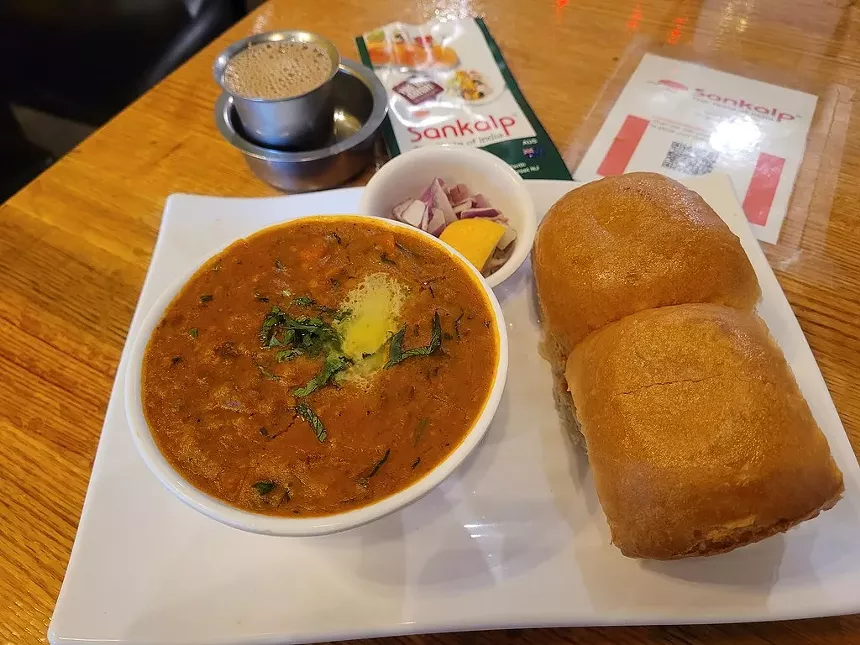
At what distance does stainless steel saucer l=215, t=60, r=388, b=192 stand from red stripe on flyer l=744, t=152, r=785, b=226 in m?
1.26

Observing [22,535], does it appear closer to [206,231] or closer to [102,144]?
[206,231]

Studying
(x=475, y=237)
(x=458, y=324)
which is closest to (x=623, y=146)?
(x=475, y=237)

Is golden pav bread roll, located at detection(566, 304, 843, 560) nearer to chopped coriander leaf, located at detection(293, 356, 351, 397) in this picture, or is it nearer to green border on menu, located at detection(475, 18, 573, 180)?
chopped coriander leaf, located at detection(293, 356, 351, 397)

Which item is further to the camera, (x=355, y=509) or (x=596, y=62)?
(x=596, y=62)

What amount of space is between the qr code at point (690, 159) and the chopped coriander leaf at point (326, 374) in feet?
4.95

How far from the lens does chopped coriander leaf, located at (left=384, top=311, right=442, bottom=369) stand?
4.08 feet

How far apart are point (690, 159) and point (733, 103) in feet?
1.38

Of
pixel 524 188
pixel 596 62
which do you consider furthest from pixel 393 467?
pixel 596 62

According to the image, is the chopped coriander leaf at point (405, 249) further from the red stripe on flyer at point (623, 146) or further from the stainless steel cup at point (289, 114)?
the red stripe on flyer at point (623, 146)

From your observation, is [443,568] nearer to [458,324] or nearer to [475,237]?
[458,324]

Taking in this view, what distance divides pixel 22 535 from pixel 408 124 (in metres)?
1.73

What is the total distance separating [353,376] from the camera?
123cm

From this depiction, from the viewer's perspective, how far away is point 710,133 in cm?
231

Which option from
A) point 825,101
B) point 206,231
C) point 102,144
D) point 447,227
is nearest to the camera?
point 447,227
